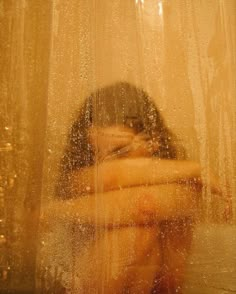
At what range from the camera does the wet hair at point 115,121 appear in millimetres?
1065

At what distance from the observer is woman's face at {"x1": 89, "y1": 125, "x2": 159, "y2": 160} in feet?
3.49

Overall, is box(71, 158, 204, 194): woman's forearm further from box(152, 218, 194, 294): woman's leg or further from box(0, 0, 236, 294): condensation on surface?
box(152, 218, 194, 294): woman's leg

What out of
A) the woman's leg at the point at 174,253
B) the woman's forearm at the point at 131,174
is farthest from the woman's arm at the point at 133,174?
the woman's leg at the point at 174,253

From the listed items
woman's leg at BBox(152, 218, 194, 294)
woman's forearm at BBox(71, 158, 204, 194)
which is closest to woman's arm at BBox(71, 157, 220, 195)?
woman's forearm at BBox(71, 158, 204, 194)

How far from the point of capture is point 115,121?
1.08m

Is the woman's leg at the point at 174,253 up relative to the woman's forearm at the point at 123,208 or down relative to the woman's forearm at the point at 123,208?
down

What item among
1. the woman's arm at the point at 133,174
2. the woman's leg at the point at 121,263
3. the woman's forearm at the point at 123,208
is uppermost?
the woman's arm at the point at 133,174

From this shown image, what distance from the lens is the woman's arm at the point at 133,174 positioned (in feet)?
3.43

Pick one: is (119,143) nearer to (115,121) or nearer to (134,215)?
(115,121)

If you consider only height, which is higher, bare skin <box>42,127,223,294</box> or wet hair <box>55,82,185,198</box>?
wet hair <box>55,82,185,198</box>

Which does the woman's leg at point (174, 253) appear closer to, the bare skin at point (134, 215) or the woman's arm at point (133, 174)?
the bare skin at point (134, 215)

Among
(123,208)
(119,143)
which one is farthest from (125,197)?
(119,143)

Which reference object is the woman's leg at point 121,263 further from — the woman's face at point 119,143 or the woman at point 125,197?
the woman's face at point 119,143

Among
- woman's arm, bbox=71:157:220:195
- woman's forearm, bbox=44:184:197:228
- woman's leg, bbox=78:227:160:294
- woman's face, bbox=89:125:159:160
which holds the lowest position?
woman's leg, bbox=78:227:160:294
